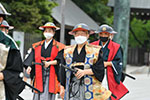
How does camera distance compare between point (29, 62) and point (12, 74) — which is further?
point (29, 62)

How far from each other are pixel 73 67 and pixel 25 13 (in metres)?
8.54

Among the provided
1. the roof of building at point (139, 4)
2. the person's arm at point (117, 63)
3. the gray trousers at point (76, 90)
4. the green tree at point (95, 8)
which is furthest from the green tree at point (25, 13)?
the roof of building at point (139, 4)

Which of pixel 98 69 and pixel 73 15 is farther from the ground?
pixel 73 15

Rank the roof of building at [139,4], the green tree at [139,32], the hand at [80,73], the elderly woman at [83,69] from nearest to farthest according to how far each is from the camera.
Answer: the hand at [80,73], the elderly woman at [83,69], the roof of building at [139,4], the green tree at [139,32]

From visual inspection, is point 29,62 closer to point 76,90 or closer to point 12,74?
point 76,90

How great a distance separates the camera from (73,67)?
4.91 m

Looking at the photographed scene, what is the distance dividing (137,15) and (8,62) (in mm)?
26413

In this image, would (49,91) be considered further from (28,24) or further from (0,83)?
(28,24)

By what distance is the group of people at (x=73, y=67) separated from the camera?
3.54m

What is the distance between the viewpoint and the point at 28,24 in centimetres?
1327

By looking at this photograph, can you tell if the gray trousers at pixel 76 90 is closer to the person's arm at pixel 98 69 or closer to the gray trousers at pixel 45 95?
the person's arm at pixel 98 69

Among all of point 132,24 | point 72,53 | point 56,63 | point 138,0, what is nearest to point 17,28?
point 56,63

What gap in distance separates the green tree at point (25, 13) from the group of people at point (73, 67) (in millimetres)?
6341

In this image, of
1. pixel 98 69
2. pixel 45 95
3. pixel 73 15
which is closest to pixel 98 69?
pixel 98 69
